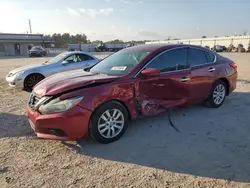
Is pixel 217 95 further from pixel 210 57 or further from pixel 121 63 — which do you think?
pixel 121 63

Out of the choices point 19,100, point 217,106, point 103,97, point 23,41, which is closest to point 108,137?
point 103,97

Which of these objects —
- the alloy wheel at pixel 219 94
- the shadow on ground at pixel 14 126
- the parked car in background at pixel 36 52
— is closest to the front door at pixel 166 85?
the alloy wheel at pixel 219 94

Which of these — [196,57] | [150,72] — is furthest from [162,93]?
[196,57]

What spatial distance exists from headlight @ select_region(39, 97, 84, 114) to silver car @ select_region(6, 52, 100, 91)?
4835 mm

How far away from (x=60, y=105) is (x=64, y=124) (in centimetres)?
29

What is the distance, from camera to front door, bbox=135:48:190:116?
403cm

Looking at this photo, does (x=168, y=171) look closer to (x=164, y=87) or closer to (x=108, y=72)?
(x=164, y=87)

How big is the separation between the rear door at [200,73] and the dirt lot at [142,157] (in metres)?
0.60

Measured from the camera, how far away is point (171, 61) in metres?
4.51

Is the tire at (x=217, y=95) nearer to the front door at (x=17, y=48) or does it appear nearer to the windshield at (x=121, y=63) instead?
the windshield at (x=121, y=63)

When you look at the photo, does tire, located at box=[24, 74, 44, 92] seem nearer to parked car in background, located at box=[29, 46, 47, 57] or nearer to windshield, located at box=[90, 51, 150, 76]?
windshield, located at box=[90, 51, 150, 76]

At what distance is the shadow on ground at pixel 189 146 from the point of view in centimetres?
302

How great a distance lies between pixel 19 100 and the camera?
21.6ft

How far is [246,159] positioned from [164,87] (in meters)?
1.83
